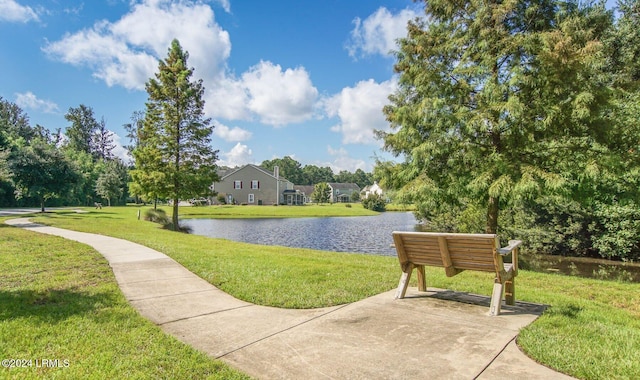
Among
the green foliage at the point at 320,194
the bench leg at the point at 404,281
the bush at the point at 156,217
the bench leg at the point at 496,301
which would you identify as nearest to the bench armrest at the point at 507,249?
the bench leg at the point at 496,301

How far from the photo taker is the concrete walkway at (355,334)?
309cm

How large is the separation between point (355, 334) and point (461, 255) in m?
1.88

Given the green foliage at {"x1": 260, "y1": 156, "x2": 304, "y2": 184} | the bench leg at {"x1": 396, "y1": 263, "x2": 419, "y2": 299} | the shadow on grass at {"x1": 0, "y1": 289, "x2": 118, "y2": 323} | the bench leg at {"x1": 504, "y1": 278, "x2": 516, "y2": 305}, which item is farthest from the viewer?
the green foliage at {"x1": 260, "y1": 156, "x2": 304, "y2": 184}

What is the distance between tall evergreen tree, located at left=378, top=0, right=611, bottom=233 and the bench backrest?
418 cm

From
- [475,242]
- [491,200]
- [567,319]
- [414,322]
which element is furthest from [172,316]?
[491,200]

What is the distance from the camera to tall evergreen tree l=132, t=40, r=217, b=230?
2244cm

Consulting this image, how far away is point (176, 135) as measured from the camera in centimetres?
2319

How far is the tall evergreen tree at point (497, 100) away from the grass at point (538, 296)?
2.51 m

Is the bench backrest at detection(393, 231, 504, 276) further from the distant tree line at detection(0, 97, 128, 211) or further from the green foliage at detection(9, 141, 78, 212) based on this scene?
the green foliage at detection(9, 141, 78, 212)

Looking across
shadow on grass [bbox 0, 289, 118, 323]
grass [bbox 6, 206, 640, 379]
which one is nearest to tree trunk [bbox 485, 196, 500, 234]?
grass [bbox 6, 206, 640, 379]

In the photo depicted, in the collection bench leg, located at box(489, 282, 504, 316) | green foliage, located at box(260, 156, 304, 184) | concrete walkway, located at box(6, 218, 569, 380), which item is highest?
green foliage, located at box(260, 156, 304, 184)

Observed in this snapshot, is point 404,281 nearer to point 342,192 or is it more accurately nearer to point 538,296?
point 538,296

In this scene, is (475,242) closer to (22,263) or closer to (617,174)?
(617,174)

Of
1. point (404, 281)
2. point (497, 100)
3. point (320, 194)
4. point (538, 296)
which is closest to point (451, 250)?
point (404, 281)
